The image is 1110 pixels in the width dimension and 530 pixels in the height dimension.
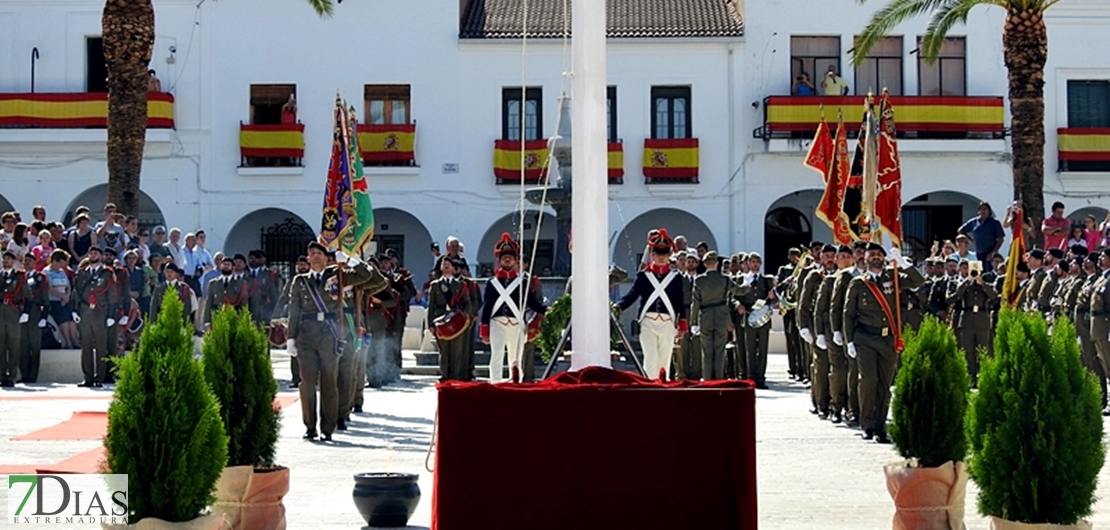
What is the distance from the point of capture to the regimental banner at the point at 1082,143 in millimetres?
38344

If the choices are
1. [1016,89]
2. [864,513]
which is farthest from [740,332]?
[864,513]

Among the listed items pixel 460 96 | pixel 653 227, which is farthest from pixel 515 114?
pixel 653 227

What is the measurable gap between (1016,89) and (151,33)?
53.2ft

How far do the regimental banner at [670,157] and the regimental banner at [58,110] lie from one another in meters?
11.9

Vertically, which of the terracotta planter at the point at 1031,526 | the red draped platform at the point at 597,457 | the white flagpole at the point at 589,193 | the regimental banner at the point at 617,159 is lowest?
the terracotta planter at the point at 1031,526

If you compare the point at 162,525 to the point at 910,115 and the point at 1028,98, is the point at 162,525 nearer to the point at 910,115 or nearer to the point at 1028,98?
the point at 1028,98

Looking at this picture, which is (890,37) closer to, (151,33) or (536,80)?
(536,80)

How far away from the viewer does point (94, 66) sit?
3872 centimetres

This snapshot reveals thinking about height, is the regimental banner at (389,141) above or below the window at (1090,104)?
below

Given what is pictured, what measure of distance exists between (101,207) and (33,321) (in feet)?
56.1

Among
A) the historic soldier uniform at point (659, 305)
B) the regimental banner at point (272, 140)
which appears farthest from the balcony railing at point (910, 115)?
the historic soldier uniform at point (659, 305)

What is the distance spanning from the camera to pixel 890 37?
38750 millimetres

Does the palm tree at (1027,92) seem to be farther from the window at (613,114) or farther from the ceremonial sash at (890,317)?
the ceremonial sash at (890,317)

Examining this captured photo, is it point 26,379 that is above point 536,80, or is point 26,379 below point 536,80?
below
